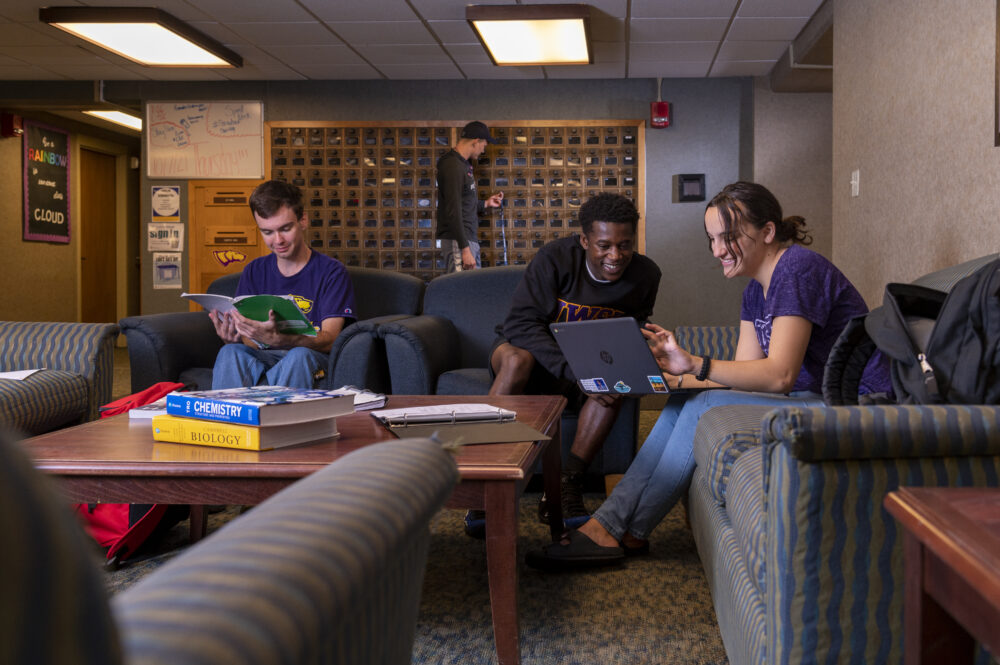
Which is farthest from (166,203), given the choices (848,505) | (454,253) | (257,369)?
(848,505)

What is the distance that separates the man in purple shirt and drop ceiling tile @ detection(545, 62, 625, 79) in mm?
3234

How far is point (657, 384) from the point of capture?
202 centimetres

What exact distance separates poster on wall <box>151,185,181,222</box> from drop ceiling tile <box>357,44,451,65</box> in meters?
1.93

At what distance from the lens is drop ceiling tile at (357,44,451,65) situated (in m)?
5.27

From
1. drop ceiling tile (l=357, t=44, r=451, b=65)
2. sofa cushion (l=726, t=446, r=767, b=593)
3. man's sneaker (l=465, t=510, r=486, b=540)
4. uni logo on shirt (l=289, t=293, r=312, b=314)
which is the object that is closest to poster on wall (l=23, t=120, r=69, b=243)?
drop ceiling tile (l=357, t=44, r=451, b=65)

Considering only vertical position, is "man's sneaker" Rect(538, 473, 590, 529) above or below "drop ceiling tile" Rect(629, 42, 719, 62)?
below

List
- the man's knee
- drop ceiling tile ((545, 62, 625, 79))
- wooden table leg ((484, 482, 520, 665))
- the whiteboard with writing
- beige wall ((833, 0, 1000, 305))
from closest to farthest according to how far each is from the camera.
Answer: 1. wooden table leg ((484, 482, 520, 665))
2. beige wall ((833, 0, 1000, 305))
3. the man's knee
4. drop ceiling tile ((545, 62, 625, 79))
5. the whiteboard with writing

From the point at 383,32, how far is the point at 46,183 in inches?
170

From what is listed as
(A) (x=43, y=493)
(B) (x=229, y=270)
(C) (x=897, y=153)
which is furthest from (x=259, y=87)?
(A) (x=43, y=493)

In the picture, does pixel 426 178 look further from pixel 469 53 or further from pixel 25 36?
pixel 25 36

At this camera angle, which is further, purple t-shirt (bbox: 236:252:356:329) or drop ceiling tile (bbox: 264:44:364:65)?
drop ceiling tile (bbox: 264:44:364:65)

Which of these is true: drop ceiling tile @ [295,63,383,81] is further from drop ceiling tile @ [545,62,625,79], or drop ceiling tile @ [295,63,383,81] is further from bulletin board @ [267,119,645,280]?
drop ceiling tile @ [545,62,625,79]

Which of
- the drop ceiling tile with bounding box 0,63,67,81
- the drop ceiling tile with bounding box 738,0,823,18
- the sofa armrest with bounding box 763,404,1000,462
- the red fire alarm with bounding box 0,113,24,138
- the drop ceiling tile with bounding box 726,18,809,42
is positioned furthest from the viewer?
the red fire alarm with bounding box 0,113,24,138

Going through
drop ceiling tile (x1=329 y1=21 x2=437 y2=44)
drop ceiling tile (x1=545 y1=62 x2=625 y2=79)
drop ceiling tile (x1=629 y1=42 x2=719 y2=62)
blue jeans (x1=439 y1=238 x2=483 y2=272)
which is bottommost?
blue jeans (x1=439 y1=238 x2=483 y2=272)
